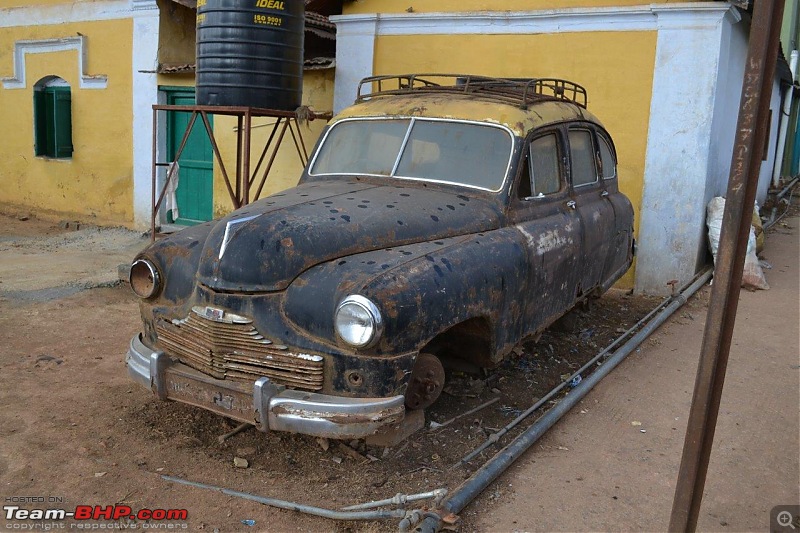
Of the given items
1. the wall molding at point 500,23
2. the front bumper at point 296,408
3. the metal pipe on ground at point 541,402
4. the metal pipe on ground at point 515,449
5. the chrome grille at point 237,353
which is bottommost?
the metal pipe on ground at point 541,402

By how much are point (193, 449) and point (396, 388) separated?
1.27 m

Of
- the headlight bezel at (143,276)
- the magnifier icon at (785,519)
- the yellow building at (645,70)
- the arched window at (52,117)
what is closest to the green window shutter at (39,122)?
the arched window at (52,117)

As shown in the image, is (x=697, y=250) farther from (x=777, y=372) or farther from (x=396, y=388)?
(x=396, y=388)

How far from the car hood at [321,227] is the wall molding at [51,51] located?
27.0ft

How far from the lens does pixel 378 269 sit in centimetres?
337

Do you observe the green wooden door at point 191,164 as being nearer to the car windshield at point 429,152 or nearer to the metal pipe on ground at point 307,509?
the car windshield at point 429,152

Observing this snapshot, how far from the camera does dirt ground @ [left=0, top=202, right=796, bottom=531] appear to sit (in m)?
3.32

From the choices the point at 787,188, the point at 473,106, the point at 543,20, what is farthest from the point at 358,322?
the point at 787,188

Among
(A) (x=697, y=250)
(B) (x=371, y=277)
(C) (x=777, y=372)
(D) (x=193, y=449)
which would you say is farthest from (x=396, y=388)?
(A) (x=697, y=250)

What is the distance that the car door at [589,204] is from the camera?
17.2 feet

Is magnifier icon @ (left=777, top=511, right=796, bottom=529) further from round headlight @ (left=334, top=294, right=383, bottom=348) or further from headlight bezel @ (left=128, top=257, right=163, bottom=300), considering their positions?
headlight bezel @ (left=128, top=257, right=163, bottom=300)

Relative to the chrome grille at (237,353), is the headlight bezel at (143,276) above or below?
above

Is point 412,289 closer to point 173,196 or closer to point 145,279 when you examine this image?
point 145,279

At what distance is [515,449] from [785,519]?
1.21 meters
